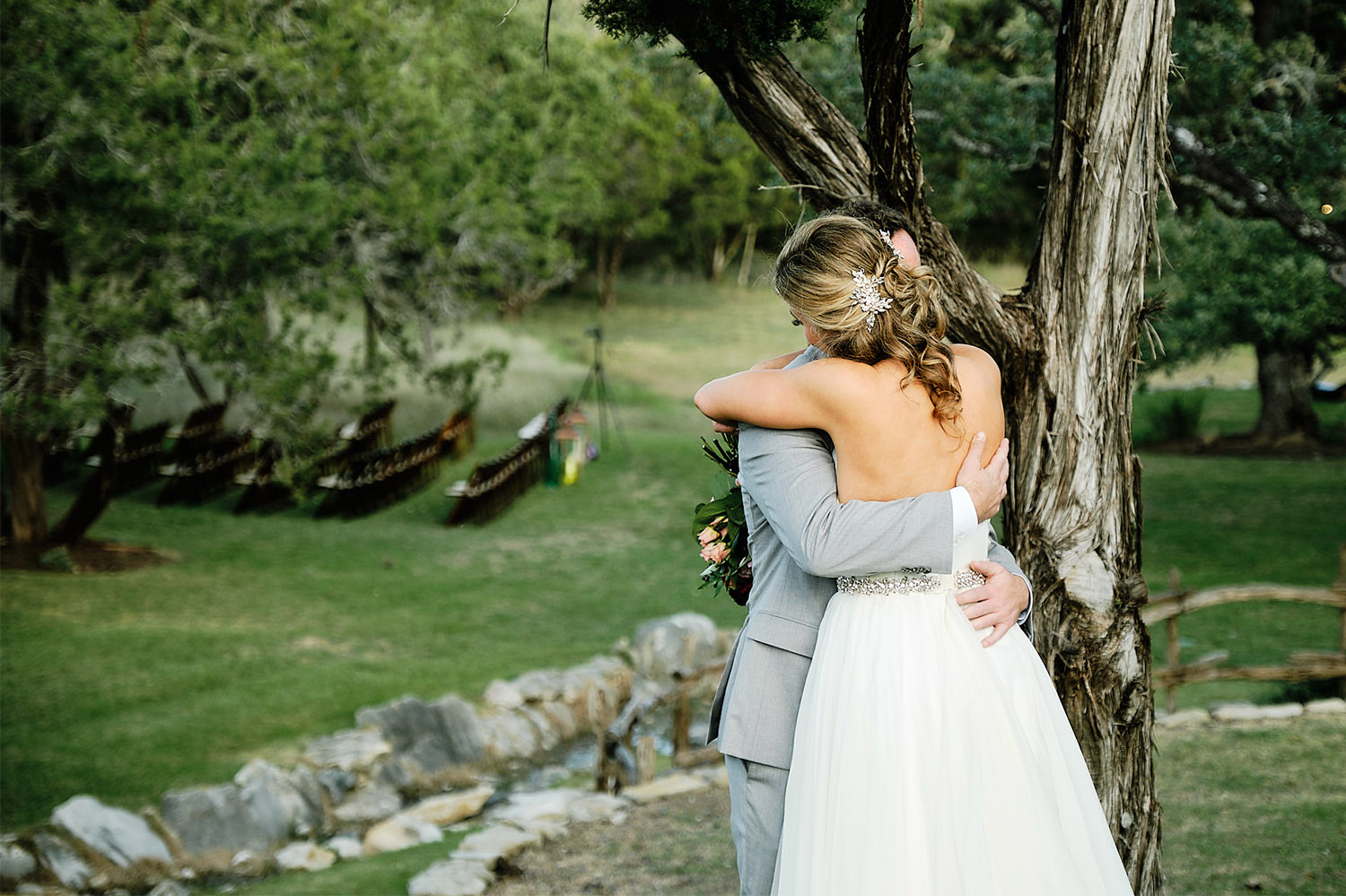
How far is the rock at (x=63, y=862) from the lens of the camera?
6.07m

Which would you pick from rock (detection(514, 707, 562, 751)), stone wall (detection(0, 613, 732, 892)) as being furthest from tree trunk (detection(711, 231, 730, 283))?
rock (detection(514, 707, 562, 751))

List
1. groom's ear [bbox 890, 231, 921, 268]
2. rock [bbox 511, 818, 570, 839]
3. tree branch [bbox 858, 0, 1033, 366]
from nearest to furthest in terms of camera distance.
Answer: groom's ear [bbox 890, 231, 921, 268]
tree branch [bbox 858, 0, 1033, 366]
rock [bbox 511, 818, 570, 839]

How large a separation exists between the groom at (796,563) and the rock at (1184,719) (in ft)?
18.6

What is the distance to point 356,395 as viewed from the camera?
79.8 feet

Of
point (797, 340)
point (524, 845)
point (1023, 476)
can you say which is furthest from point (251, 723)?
point (797, 340)

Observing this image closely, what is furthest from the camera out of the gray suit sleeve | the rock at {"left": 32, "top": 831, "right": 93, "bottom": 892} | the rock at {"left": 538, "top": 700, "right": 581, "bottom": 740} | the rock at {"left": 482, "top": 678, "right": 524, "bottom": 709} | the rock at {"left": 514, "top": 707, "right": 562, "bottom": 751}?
the rock at {"left": 538, "top": 700, "right": 581, "bottom": 740}

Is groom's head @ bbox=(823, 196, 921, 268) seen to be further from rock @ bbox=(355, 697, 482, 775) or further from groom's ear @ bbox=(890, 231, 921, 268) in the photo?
rock @ bbox=(355, 697, 482, 775)

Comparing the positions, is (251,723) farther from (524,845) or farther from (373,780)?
(524,845)

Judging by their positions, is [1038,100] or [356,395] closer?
[1038,100]

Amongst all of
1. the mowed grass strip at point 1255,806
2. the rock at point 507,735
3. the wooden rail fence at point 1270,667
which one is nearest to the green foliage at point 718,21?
the mowed grass strip at point 1255,806

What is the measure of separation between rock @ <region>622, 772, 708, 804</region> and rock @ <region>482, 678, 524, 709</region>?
2.21 m

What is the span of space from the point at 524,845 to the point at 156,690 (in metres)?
4.58

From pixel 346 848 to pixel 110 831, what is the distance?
1294mm

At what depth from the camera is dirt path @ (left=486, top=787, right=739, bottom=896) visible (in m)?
5.27
